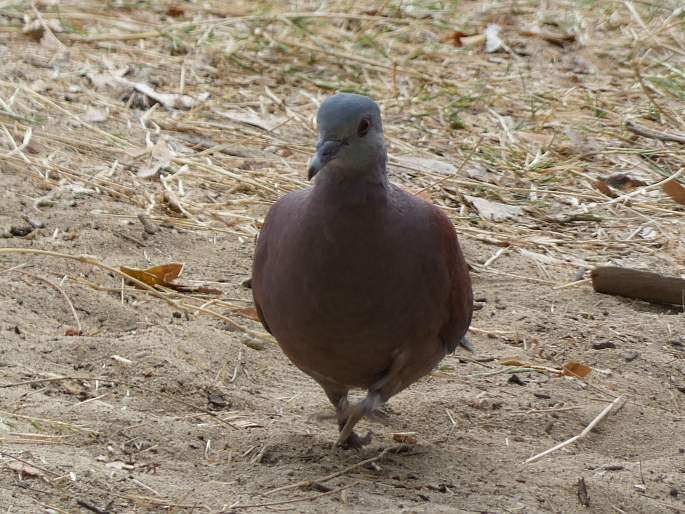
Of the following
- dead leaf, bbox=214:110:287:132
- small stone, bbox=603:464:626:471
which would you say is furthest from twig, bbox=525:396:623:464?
dead leaf, bbox=214:110:287:132

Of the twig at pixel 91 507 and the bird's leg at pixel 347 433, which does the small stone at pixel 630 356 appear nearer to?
the bird's leg at pixel 347 433

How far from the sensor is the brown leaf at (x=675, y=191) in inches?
220

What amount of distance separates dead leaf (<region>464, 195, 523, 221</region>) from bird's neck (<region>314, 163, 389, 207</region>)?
2.36 m

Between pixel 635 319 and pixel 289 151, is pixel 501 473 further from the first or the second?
pixel 289 151

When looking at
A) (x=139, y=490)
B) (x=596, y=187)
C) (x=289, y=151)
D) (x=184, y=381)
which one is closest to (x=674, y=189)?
(x=596, y=187)

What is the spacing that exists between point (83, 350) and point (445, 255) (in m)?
1.27

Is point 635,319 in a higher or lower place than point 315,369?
→ lower

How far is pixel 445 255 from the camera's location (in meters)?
3.27

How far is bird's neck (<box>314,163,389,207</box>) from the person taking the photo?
310 centimetres

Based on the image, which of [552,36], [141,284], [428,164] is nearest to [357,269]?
[141,284]

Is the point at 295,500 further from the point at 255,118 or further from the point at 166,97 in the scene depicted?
the point at 166,97

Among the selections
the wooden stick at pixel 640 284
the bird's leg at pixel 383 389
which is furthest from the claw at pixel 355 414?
the wooden stick at pixel 640 284

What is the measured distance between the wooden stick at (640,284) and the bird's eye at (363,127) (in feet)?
5.96

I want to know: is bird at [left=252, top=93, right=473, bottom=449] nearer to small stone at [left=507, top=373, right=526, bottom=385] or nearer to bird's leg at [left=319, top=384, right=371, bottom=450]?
bird's leg at [left=319, top=384, right=371, bottom=450]
